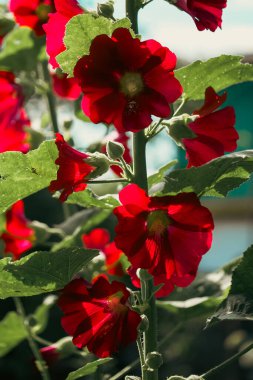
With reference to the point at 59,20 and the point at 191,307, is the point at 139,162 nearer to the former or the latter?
the point at 59,20

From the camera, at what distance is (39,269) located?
77cm

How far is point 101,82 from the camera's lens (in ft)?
2.41

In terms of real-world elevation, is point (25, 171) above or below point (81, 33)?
below

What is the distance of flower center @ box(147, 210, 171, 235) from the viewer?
2.42 feet

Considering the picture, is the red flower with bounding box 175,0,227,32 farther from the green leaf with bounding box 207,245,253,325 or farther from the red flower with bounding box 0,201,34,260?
the red flower with bounding box 0,201,34,260

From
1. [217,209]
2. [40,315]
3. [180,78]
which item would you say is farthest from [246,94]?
[217,209]

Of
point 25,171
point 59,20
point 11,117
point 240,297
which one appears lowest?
point 11,117

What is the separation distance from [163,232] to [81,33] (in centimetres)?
20

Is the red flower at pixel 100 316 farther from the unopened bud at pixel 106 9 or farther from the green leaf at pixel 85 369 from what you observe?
the unopened bud at pixel 106 9

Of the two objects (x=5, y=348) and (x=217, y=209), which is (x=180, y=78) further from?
(x=217, y=209)

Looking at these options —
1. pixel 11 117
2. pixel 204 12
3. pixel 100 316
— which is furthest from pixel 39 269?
pixel 11 117

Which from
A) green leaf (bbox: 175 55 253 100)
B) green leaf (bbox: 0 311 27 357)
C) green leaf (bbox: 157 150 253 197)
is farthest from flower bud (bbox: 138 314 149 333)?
green leaf (bbox: 0 311 27 357)

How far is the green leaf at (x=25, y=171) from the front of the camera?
760mm

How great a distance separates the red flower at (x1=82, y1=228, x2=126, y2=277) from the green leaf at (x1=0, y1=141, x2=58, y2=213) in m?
0.29
